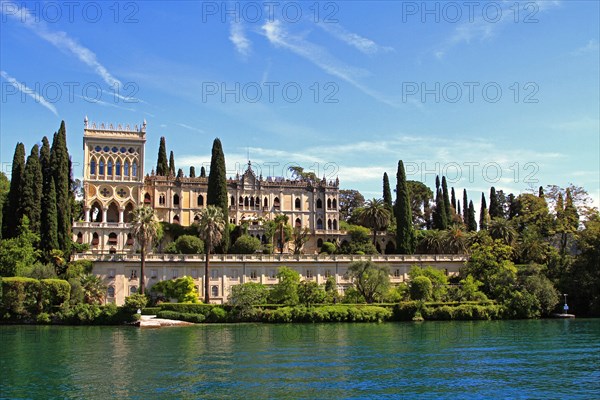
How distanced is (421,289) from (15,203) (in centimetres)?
3919

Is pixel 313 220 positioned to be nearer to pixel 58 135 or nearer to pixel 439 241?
pixel 439 241

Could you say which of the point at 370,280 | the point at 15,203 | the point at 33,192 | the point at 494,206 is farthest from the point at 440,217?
the point at 15,203

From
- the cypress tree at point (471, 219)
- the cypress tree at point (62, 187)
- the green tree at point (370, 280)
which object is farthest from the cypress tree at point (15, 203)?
the cypress tree at point (471, 219)

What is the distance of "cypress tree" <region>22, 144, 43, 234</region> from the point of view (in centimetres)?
6366

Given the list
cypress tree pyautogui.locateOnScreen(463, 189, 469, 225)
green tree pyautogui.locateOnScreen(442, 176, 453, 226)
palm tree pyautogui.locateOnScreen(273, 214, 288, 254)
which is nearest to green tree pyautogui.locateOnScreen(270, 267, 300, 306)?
palm tree pyautogui.locateOnScreen(273, 214, 288, 254)

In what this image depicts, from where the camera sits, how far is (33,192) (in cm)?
6419

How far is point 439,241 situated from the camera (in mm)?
82625

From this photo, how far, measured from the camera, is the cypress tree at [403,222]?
80.6m

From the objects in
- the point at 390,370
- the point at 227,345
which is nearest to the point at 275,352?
the point at 227,345

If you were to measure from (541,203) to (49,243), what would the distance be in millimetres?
52907

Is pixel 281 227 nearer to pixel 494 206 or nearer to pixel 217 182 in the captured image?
pixel 217 182

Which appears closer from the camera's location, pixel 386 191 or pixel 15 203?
pixel 15 203

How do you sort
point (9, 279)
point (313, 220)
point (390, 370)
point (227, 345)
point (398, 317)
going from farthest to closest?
point (313, 220) → point (398, 317) → point (9, 279) → point (227, 345) → point (390, 370)

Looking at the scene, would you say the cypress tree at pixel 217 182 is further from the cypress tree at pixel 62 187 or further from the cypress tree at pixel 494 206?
the cypress tree at pixel 494 206
